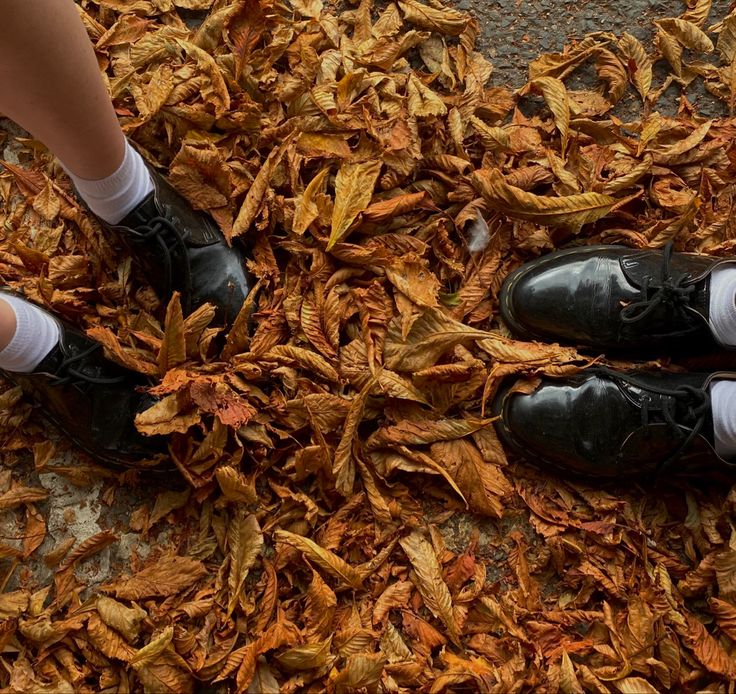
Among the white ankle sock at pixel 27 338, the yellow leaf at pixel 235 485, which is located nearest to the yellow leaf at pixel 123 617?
the yellow leaf at pixel 235 485

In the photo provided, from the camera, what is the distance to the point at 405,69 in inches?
66.5

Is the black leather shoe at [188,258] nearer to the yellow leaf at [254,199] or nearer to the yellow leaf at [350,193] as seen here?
the yellow leaf at [254,199]

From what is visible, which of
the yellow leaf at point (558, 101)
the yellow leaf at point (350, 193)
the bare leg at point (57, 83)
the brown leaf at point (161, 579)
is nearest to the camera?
the bare leg at point (57, 83)

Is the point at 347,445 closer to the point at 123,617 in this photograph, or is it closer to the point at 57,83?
the point at 123,617

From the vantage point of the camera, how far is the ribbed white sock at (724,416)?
1.40 m

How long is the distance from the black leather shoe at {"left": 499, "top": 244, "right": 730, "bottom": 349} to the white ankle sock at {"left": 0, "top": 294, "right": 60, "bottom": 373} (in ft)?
3.38

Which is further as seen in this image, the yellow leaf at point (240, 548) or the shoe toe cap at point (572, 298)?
the shoe toe cap at point (572, 298)

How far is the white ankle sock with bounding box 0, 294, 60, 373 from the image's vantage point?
52.1 inches

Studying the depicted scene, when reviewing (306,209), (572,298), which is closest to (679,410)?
(572,298)

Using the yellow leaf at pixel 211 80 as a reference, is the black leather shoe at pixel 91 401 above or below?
below

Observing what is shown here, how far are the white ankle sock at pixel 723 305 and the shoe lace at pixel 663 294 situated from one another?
5cm

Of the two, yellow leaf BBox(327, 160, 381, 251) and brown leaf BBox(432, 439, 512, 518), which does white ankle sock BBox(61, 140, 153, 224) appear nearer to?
yellow leaf BBox(327, 160, 381, 251)

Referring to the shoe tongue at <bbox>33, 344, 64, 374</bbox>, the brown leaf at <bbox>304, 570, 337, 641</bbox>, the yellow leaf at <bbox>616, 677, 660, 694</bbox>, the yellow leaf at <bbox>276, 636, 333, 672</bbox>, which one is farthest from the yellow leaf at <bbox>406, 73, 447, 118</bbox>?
the yellow leaf at <bbox>616, 677, 660, 694</bbox>

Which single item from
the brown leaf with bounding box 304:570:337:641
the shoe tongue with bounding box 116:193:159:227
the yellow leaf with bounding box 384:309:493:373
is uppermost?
the shoe tongue with bounding box 116:193:159:227
